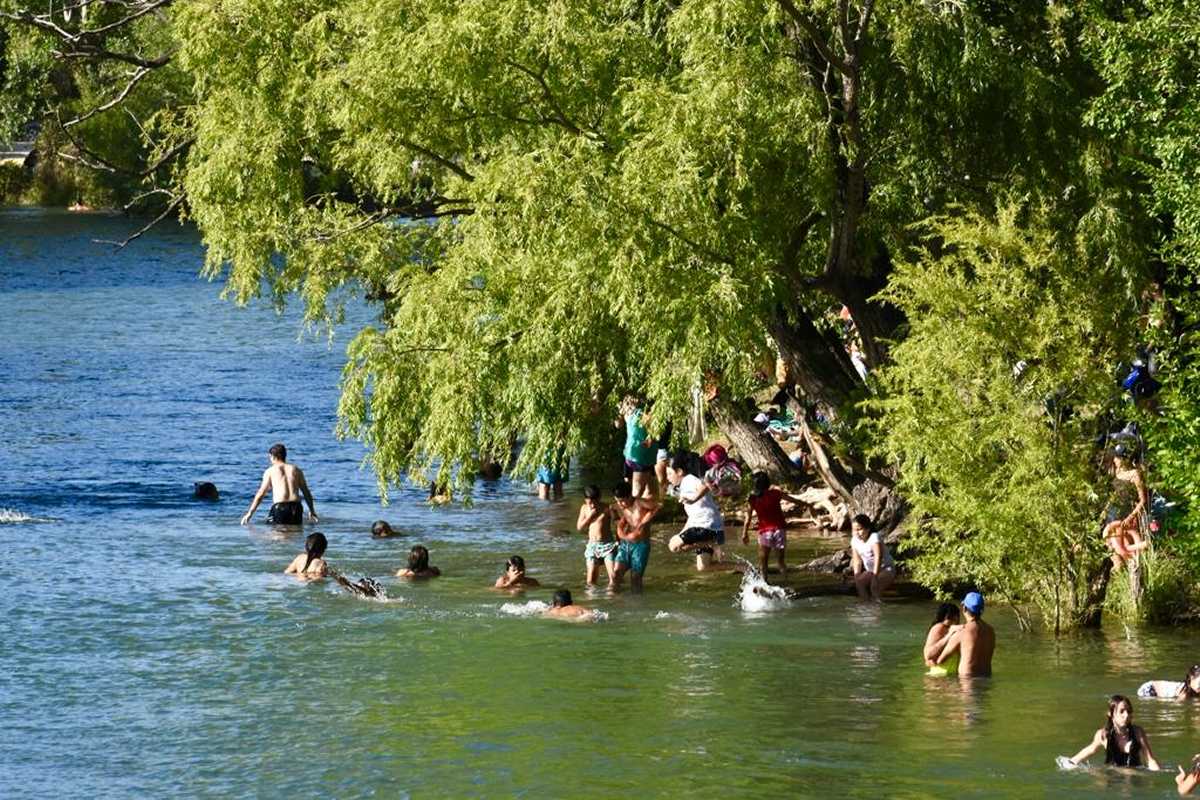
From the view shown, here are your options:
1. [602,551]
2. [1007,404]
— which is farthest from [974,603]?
[602,551]

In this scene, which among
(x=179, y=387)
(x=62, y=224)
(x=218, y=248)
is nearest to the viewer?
(x=218, y=248)

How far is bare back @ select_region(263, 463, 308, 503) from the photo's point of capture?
29.4 m

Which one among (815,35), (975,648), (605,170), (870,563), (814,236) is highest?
(815,35)

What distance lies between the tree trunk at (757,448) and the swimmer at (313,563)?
18.8ft

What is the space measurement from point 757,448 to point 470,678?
9.52 m

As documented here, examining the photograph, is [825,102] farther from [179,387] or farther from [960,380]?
[179,387]

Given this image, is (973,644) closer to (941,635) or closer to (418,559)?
(941,635)

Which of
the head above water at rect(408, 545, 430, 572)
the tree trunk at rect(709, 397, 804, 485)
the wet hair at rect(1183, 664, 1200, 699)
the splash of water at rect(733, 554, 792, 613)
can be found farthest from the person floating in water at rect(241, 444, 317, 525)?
the wet hair at rect(1183, 664, 1200, 699)

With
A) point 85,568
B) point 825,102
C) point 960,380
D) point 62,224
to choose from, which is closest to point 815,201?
point 825,102

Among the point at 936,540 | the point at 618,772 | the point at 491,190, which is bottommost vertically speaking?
the point at 618,772

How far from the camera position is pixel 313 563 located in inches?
983

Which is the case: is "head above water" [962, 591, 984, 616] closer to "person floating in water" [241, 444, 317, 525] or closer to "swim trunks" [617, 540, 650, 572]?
"swim trunks" [617, 540, 650, 572]

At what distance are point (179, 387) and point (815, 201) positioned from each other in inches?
1157

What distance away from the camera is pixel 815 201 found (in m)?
21.8
